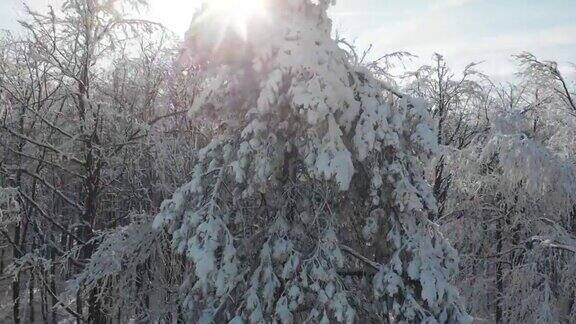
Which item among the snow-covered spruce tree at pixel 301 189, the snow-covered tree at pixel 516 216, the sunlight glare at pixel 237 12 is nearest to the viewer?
the snow-covered spruce tree at pixel 301 189

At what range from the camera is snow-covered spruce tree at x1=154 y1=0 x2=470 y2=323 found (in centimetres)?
577

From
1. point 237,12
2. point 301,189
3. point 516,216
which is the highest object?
point 237,12

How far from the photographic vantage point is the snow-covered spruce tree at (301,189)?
5.77 meters

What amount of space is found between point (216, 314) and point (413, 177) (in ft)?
10.4

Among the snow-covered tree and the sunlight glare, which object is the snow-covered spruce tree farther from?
the snow-covered tree

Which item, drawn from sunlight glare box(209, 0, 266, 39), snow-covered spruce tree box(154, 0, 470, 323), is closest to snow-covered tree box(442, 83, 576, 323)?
snow-covered spruce tree box(154, 0, 470, 323)

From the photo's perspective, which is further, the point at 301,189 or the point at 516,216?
the point at 516,216

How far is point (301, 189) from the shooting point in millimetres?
6711

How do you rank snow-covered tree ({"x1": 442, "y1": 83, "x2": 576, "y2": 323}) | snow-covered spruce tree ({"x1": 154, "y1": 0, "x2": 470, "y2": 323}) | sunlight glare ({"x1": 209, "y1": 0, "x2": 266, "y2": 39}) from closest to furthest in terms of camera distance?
snow-covered spruce tree ({"x1": 154, "y1": 0, "x2": 470, "y2": 323})
sunlight glare ({"x1": 209, "y1": 0, "x2": 266, "y2": 39})
snow-covered tree ({"x1": 442, "y1": 83, "x2": 576, "y2": 323})

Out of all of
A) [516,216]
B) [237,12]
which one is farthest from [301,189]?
[516,216]

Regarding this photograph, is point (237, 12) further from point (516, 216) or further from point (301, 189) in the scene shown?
point (516, 216)

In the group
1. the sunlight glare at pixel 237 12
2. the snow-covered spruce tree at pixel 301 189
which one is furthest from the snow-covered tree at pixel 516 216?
the sunlight glare at pixel 237 12

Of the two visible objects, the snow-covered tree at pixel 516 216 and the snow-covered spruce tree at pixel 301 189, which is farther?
the snow-covered tree at pixel 516 216

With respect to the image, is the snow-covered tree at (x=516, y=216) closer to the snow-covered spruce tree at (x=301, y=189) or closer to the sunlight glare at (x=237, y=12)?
the snow-covered spruce tree at (x=301, y=189)
